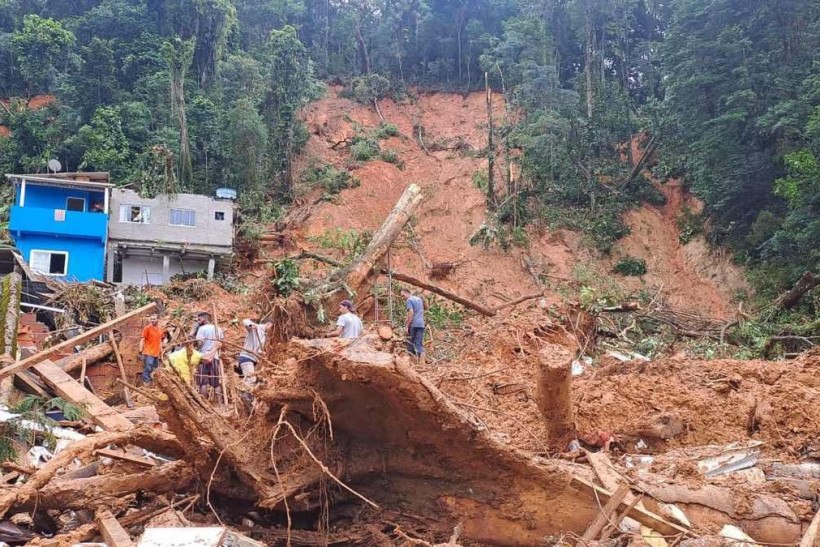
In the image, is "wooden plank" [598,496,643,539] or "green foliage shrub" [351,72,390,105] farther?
"green foliage shrub" [351,72,390,105]

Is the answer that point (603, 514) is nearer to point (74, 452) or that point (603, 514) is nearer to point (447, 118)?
point (74, 452)

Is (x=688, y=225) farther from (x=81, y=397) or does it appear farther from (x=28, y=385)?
(x=28, y=385)

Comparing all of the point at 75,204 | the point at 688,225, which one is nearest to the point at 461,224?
the point at 688,225

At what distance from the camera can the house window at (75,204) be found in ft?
83.4

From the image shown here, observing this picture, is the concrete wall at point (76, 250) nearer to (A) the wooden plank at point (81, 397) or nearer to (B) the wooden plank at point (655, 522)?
(A) the wooden plank at point (81, 397)

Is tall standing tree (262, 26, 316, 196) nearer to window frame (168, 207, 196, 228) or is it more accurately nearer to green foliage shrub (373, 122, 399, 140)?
green foliage shrub (373, 122, 399, 140)

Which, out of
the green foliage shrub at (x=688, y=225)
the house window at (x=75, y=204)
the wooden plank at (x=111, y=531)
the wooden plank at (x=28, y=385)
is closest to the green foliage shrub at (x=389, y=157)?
the green foliage shrub at (x=688, y=225)

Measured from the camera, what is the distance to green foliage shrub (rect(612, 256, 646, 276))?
27703 millimetres

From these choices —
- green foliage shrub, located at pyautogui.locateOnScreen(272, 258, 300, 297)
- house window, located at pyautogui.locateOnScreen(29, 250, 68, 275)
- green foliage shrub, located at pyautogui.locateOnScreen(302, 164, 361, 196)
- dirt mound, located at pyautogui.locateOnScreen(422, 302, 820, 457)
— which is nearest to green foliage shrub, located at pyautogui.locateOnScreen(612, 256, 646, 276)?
green foliage shrub, located at pyautogui.locateOnScreen(302, 164, 361, 196)

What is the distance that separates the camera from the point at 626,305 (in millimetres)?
11375

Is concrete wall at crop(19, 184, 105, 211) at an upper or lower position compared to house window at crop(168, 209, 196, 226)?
upper

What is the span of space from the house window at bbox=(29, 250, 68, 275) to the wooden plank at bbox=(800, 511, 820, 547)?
2459cm

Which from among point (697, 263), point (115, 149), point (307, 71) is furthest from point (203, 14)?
point (697, 263)

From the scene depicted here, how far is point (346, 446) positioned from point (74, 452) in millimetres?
2140
